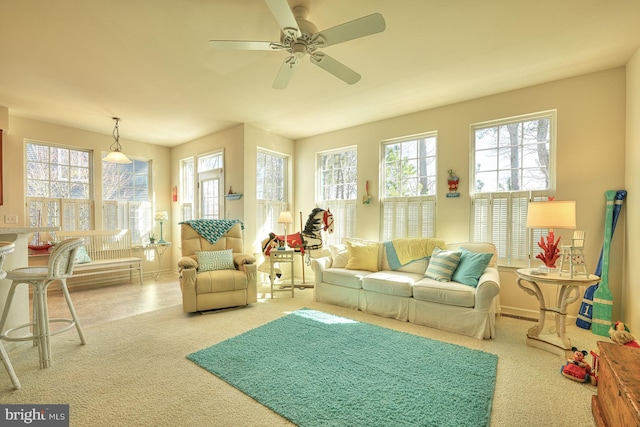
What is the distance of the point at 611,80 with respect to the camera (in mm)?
2912

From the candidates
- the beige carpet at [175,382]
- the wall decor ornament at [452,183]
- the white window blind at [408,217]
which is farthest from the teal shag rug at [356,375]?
the wall decor ornament at [452,183]

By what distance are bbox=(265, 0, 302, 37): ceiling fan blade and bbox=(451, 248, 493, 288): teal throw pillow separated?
9.15 ft

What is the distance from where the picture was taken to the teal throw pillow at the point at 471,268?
300 cm

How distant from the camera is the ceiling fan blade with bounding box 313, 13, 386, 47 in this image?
1.74 m

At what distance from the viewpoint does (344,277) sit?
3.71 m

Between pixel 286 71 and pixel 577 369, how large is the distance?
3.16 metres

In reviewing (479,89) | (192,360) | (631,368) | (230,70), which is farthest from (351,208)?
(631,368)

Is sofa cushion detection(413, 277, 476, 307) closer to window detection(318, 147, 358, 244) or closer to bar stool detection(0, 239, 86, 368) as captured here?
window detection(318, 147, 358, 244)

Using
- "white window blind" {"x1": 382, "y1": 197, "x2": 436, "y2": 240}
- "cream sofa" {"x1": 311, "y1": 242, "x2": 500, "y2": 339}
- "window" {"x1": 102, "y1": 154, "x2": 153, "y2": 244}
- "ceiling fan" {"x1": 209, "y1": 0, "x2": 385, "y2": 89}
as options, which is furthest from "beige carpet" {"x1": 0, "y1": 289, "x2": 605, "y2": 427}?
"window" {"x1": 102, "y1": 154, "x2": 153, "y2": 244}

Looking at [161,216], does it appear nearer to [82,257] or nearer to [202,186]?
[202,186]

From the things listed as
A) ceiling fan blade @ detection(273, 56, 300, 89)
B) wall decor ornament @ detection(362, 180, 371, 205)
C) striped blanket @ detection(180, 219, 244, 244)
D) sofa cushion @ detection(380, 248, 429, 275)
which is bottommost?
sofa cushion @ detection(380, 248, 429, 275)

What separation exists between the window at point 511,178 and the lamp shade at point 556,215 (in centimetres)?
88

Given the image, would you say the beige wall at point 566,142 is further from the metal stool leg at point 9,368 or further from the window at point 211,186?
the metal stool leg at point 9,368

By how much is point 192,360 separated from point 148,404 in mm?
523
